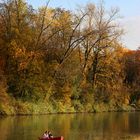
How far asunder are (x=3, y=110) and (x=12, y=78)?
29.2 feet

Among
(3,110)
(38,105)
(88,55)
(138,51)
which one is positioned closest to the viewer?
(3,110)

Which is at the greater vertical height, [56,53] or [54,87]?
[56,53]

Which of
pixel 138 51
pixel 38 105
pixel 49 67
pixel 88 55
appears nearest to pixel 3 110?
pixel 38 105

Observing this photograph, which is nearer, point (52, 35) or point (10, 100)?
point (10, 100)

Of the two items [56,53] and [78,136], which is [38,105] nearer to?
[56,53]

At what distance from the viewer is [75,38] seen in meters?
81.1

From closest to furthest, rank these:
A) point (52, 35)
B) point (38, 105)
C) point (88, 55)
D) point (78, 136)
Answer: point (78, 136) → point (38, 105) → point (52, 35) → point (88, 55)

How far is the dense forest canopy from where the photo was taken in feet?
236

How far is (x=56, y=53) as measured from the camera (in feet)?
258

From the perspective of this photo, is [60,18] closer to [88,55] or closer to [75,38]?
[75,38]

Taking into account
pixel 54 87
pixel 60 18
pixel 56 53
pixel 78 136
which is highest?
pixel 60 18

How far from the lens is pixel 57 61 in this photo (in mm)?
78562

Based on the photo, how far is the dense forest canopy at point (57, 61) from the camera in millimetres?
72062

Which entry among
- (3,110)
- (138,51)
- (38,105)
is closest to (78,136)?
(3,110)
